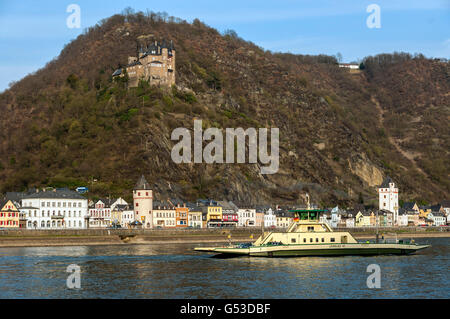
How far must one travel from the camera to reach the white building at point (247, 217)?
15506 cm

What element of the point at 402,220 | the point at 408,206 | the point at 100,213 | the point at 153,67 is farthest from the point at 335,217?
the point at 153,67

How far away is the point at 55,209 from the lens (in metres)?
130

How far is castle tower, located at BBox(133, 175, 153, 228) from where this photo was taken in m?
136

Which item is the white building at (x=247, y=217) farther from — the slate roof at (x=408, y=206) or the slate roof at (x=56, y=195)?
the slate roof at (x=408, y=206)

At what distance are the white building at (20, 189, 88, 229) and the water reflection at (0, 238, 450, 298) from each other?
142 feet

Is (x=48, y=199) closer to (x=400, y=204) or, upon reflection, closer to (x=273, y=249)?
(x=273, y=249)

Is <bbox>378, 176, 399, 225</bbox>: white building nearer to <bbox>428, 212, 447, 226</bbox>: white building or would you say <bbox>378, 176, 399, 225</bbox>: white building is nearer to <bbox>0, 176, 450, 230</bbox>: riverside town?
<bbox>0, 176, 450, 230</bbox>: riverside town

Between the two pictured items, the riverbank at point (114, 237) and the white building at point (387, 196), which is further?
the white building at point (387, 196)

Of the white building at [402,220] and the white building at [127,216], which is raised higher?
the white building at [127,216]

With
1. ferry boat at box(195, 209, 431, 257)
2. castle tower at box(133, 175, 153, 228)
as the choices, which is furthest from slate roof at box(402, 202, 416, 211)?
ferry boat at box(195, 209, 431, 257)

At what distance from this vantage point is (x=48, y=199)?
427 ft

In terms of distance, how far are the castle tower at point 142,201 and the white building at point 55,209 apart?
921cm

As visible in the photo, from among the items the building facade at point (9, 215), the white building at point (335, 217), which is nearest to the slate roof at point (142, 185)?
the building facade at point (9, 215)

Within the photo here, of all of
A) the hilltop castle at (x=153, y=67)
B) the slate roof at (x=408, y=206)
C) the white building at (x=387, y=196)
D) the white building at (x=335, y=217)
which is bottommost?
the white building at (x=335, y=217)
